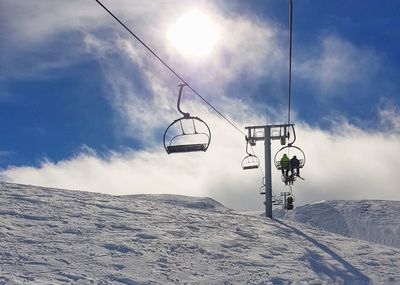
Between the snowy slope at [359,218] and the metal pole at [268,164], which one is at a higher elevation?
the snowy slope at [359,218]

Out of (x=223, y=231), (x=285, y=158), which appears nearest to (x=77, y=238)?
(x=223, y=231)

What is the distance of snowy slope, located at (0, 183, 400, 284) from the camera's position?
9609 millimetres

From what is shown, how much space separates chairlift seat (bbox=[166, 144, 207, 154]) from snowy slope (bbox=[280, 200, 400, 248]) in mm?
53583

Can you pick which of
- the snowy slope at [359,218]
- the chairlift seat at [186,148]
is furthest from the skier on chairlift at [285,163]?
the snowy slope at [359,218]

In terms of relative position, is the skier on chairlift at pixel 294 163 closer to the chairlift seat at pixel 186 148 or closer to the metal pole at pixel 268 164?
the metal pole at pixel 268 164

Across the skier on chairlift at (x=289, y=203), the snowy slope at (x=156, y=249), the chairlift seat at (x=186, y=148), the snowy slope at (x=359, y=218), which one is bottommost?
the snowy slope at (x=156, y=249)

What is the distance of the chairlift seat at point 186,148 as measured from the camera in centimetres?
1202

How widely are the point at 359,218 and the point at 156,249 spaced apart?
6586 cm

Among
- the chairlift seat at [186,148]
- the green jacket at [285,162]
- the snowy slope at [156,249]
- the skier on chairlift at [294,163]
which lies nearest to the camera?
the snowy slope at [156,249]

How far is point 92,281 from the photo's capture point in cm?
877

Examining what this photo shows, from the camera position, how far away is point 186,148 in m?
12.1

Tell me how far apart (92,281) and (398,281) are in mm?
7558

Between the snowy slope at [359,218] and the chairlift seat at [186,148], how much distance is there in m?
53.6

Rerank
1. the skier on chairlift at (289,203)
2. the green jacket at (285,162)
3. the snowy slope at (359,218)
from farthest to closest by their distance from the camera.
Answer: the snowy slope at (359,218) → the skier on chairlift at (289,203) → the green jacket at (285,162)
